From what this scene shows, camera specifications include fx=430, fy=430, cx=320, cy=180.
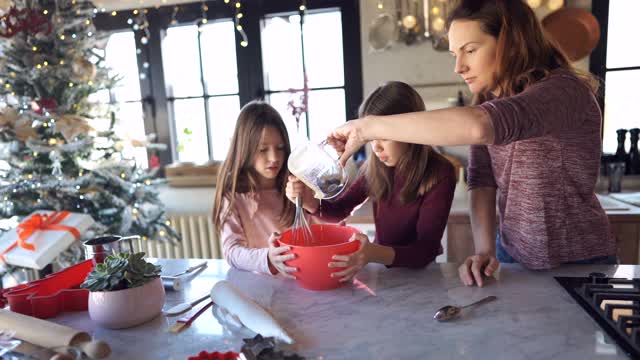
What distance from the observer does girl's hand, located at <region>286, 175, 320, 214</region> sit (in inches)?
39.5

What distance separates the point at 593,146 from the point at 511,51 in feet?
0.85

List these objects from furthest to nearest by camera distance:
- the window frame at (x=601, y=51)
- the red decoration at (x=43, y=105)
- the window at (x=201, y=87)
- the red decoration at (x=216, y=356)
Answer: the window at (x=201, y=87)
the window frame at (x=601, y=51)
the red decoration at (x=43, y=105)
the red decoration at (x=216, y=356)

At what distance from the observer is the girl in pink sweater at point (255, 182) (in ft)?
3.92

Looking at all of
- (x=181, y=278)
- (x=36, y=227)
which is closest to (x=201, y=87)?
(x=36, y=227)

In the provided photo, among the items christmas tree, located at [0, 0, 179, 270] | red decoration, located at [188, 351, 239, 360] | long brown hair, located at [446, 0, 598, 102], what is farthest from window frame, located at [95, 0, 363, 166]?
red decoration, located at [188, 351, 239, 360]

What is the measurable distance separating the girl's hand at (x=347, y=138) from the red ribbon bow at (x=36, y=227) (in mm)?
1207

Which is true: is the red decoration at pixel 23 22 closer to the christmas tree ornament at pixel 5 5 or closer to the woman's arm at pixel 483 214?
the christmas tree ornament at pixel 5 5

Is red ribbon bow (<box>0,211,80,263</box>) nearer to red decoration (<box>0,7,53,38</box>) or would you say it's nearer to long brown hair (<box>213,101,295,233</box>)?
long brown hair (<box>213,101,295,233</box>)

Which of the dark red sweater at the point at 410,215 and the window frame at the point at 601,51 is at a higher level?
the window frame at the point at 601,51

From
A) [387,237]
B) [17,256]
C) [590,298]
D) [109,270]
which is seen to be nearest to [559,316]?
[590,298]

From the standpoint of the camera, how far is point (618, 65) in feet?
7.55

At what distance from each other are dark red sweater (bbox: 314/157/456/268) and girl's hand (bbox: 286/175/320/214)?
0.15 feet

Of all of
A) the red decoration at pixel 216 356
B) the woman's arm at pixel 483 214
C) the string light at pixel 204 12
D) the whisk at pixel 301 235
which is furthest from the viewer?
the string light at pixel 204 12

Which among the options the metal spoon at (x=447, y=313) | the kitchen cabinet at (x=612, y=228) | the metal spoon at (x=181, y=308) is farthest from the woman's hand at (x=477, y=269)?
the kitchen cabinet at (x=612, y=228)
